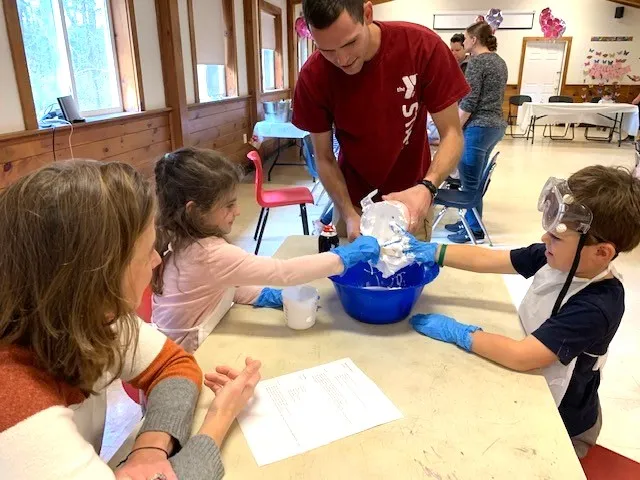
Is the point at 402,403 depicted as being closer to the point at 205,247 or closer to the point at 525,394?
the point at 525,394

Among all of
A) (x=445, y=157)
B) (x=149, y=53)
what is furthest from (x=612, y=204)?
(x=149, y=53)

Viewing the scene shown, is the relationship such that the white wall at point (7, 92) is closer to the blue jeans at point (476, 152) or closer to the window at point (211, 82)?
the window at point (211, 82)

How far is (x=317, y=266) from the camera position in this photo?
1238 millimetres

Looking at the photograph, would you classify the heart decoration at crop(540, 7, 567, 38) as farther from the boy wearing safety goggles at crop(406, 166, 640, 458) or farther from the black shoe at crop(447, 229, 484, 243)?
the boy wearing safety goggles at crop(406, 166, 640, 458)

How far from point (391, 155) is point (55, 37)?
8.33ft

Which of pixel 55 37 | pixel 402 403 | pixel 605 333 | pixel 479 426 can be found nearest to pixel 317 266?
pixel 402 403

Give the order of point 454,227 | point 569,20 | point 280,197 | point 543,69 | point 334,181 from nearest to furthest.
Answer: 1. point 334,181
2. point 280,197
3. point 454,227
4. point 569,20
5. point 543,69

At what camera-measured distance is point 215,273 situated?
124 cm

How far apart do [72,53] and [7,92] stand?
0.77 meters

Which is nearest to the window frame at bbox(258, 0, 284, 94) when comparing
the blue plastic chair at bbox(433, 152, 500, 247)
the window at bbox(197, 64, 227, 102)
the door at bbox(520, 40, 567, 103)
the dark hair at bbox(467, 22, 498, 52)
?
the window at bbox(197, 64, 227, 102)

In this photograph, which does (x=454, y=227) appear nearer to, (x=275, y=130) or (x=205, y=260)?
(x=275, y=130)

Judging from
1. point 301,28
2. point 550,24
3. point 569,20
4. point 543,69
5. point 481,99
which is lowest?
point 481,99

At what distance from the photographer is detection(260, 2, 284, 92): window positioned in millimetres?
6926

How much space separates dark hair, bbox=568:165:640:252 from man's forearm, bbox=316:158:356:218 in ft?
2.57
